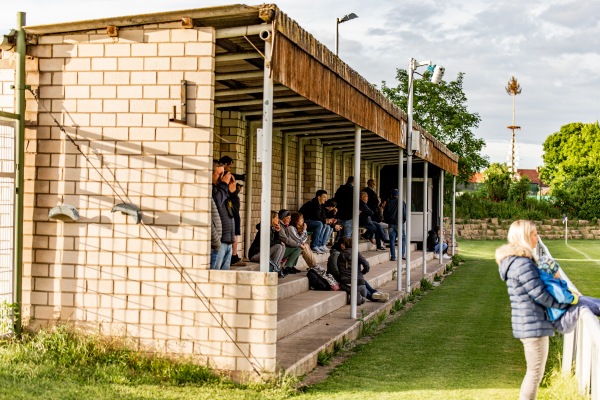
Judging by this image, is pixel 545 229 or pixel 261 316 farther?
pixel 545 229

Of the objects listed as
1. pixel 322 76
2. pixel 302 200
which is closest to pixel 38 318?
pixel 322 76

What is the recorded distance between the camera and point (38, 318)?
8.18 metres

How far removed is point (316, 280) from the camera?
13.2 m

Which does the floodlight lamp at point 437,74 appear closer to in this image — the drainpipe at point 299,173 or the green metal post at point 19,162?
the drainpipe at point 299,173

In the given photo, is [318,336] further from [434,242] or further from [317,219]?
[434,242]

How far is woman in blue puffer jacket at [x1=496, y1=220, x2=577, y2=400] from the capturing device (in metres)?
6.48

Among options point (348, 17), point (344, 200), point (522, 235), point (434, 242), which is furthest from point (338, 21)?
point (522, 235)

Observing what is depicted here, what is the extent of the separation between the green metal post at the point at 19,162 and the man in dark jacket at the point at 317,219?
8.28 metres

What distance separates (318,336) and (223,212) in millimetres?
1839

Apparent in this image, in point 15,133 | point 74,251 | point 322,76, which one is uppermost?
point 322,76

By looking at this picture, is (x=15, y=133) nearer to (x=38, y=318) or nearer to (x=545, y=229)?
(x=38, y=318)

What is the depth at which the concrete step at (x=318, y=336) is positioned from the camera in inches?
336

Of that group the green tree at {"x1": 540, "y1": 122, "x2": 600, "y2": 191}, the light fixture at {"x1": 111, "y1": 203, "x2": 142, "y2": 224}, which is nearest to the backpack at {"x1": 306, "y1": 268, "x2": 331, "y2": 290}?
the light fixture at {"x1": 111, "y1": 203, "x2": 142, "y2": 224}

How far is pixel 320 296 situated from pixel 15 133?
560cm
